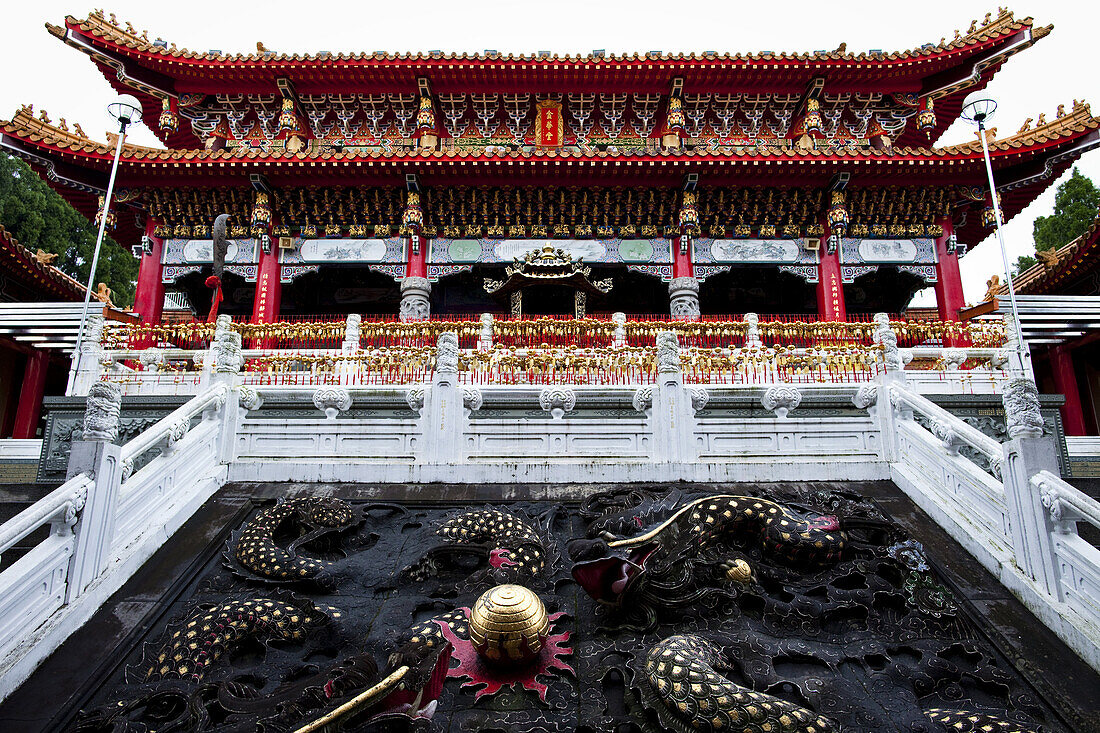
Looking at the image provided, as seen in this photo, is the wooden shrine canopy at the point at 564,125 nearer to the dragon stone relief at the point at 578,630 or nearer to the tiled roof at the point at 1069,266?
the tiled roof at the point at 1069,266

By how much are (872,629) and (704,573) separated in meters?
1.34

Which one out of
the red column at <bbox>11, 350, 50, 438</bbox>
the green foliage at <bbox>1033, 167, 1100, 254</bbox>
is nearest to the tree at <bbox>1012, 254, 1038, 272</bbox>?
the green foliage at <bbox>1033, 167, 1100, 254</bbox>

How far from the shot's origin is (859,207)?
1548 centimetres

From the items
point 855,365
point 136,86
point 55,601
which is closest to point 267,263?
point 136,86

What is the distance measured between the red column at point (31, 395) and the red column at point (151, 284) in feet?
16.7

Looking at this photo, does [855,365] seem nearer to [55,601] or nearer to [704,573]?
[704,573]

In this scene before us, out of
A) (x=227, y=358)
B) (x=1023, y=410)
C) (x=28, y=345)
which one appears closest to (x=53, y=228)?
(x=28, y=345)

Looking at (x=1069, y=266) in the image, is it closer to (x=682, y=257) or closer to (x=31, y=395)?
(x=682, y=257)

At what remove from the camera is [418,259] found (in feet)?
50.6

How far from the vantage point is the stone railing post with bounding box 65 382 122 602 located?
17.5ft

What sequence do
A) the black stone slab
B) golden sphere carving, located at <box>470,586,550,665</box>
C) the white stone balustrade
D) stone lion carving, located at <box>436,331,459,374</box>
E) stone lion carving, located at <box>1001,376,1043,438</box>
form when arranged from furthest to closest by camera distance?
stone lion carving, located at <box>436,331,459,374</box>
stone lion carving, located at <box>1001,376,1043,438</box>
the white stone balustrade
golden sphere carving, located at <box>470,586,550,665</box>
the black stone slab

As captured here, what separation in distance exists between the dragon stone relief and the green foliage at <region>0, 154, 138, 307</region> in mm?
21208

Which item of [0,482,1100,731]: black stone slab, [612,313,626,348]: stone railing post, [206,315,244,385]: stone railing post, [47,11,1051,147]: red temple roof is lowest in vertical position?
[0,482,1100,731]: black stone slab

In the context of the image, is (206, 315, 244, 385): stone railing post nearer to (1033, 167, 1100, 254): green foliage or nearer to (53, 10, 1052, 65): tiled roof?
(53, 10, 1052, 65): tiled roof
